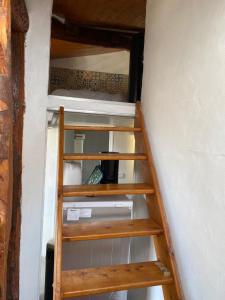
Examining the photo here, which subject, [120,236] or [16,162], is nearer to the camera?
[120,236]

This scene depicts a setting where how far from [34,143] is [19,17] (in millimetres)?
843

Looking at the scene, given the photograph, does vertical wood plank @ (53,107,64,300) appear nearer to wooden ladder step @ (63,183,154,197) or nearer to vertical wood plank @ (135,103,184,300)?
wooden ladder step @ (63,183,154,197)

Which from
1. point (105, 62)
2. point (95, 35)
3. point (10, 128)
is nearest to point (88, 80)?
point (105, 62)

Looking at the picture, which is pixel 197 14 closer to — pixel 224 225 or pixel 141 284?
pixel 224 225

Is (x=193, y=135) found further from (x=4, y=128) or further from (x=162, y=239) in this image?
(x=4, y=128)

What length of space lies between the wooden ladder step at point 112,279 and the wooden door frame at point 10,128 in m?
0.32

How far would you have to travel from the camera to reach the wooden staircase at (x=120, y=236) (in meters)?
1.31

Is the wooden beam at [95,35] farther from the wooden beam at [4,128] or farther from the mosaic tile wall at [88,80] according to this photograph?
the wooden beam at [4,128]

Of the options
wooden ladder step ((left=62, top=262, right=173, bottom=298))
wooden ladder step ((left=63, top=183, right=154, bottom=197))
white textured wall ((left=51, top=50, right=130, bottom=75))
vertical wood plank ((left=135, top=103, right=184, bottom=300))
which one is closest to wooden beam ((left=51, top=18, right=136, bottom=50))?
white textured wall ((left=51, top=50, right=130, bottom=75))

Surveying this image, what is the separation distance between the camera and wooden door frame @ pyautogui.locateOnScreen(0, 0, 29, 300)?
0.74 metres

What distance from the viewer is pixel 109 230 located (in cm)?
152

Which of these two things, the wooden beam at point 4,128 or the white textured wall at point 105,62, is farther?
the white textured wall at point 105,62

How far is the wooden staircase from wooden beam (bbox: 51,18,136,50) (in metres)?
1.32

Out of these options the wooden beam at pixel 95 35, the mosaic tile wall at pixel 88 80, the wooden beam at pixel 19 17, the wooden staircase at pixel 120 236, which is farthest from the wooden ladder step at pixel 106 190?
the mosaic tile wall at pixel 88 80
